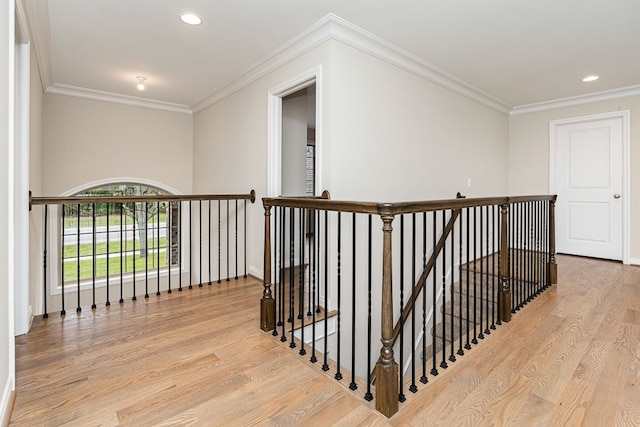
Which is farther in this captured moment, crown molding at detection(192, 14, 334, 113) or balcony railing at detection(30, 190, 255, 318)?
balcony railing at detection(30, 190, 255, 318)

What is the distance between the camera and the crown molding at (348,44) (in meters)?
2.73

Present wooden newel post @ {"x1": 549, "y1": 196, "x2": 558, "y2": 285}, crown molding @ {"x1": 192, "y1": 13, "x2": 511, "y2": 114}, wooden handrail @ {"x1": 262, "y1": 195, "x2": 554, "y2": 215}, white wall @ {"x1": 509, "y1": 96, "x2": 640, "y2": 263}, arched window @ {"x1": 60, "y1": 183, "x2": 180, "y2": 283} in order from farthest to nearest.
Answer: arched window @ {"x1": 60, "y1": 183, "x2": 180, "y2": 283} → white wall @ {"x1": 509, "y1": 96, "x2": 640, "y2": 263} → wooden newel post @ {"x1": 549, "y1": 196, "x2": 558, "y2": 285} → crown molding @ {"x1": 192, "y1": 13, "x2": 511, "y2": 114} → wooden handrail @ {"x1": 262, "y1": 195, "x2": 554, "y2": 215}

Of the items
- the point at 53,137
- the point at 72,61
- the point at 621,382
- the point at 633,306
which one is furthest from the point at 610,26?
the point at 53,137

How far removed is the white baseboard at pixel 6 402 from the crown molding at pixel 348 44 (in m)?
2.87

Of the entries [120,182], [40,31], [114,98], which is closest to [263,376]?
[40,31]

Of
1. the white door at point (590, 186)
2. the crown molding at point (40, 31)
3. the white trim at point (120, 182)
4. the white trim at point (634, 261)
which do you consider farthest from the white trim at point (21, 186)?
the white trim at point (634, 261)

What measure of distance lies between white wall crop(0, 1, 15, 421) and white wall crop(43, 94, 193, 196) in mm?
3242

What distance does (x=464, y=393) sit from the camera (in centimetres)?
165

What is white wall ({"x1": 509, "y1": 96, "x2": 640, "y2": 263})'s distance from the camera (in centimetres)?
435

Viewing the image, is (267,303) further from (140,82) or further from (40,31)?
(140,82)

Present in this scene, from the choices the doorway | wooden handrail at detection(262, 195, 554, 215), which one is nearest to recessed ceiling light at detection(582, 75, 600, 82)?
wooden handrail at detection(262, 195, 554, 215)

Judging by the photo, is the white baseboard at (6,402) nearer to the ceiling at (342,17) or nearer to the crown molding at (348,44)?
the ceiling at (342,17)

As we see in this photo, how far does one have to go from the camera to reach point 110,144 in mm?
4633

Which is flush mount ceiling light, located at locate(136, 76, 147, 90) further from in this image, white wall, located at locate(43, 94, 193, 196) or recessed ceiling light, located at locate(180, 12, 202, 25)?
recessed ceiling light, located at locate(180, 12, 202, 25)
